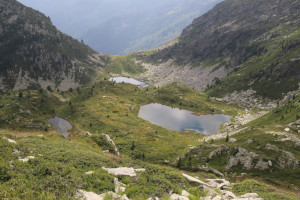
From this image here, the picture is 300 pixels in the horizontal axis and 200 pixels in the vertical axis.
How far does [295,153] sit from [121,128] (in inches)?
2427

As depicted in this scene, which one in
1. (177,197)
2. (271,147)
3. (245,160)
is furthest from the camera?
(271,147)

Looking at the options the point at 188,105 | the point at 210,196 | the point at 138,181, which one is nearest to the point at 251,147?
the point at 210,196

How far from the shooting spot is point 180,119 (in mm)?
118625

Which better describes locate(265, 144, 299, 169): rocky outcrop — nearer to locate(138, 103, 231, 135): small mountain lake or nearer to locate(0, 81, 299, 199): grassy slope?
locate(0, 81, 299, 199): grassy slope

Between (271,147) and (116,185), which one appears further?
(271,147)

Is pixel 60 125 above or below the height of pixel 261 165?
below

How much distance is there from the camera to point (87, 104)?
378ft

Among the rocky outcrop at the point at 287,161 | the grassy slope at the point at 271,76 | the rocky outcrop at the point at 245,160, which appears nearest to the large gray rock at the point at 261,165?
the rocky outcrop at the point at 245,160

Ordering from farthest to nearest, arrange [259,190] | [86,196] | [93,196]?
[259,190], [93,196], [86,196]

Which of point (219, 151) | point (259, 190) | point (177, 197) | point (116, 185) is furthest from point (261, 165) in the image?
point (116, 185)

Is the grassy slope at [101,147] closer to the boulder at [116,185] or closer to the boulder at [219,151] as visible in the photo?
the boulder at [116,185]

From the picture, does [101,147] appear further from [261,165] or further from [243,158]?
[261,165]

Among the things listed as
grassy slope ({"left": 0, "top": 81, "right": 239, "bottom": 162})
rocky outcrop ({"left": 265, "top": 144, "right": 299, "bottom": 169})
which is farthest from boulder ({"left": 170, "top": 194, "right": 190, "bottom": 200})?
grassy slope ({"left": 0, "top": 81, "right": 239, "bottom": 162})

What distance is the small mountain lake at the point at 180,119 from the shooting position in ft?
350
